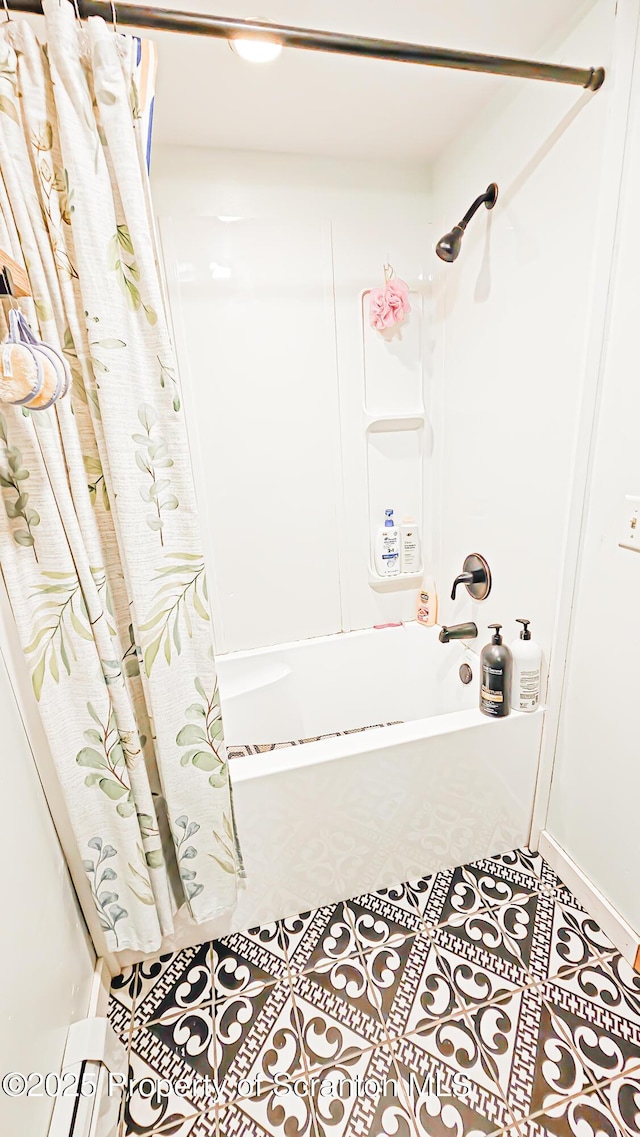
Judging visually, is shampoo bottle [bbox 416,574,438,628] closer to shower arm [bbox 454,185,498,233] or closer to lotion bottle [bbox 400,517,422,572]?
lotion bottle [bbox 400,517,422,572]

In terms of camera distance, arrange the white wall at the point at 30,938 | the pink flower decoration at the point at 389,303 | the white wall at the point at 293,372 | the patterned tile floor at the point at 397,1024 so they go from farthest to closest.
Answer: the pink flower decoration at the point at 389,303 < the white wall at the point at 293,372 < the patterned tile floor at the point at 397,1024 < the white wall at the point at 30,938

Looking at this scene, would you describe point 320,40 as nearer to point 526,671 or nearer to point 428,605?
point 526,671

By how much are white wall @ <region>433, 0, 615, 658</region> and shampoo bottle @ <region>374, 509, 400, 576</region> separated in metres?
0.26

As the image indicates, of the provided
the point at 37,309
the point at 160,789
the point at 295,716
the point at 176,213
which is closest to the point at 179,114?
the point at 176,213

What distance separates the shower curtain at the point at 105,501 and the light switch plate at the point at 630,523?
98 cm

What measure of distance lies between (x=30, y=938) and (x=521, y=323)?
5.93 ft

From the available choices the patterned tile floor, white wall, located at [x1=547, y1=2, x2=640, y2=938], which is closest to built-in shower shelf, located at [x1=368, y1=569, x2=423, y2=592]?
white wall, located at [x1=547, y1=2, x2=640, y2=938]

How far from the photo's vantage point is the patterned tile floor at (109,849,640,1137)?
38.8 inches

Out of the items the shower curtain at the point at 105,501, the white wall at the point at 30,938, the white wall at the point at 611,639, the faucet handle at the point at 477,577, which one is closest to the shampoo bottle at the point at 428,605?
the faucet handle at the point at 477,577

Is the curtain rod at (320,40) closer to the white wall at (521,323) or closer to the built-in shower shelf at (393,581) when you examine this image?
the white wall at (521,323)

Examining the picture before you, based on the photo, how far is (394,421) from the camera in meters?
1.84

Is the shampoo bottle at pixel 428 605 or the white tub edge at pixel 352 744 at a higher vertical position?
the shampoo bottle at pixel 428 605

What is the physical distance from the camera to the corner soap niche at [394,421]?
5.80 ft

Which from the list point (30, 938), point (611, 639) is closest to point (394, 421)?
point (611, 639)
